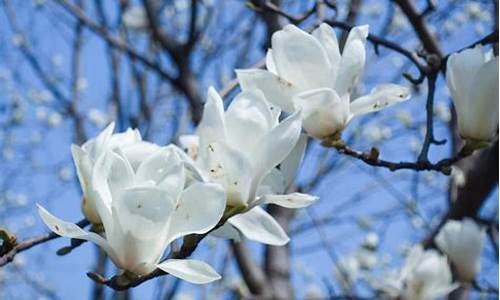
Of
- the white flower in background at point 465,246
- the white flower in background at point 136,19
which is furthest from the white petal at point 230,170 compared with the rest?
the white flower in background at point 136,19

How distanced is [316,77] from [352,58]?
0.03 m

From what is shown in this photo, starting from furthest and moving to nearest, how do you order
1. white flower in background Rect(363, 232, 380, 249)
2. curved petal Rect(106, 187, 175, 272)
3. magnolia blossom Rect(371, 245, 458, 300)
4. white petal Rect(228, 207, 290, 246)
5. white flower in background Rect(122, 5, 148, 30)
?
1. white flower in background Rect(122, 5, 148, 30)
2. white flower in background Rect(363, 232, 380, 249)
3. magnolia blossom Rect(371, 245, 458, 300)
4. white petal Rect(228, 207, 290, 246)
5. curved petal Rect(106, 187, 175, 272)

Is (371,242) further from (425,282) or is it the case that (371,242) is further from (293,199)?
(293,199)

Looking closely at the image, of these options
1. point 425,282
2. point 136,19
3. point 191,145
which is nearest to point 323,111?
point 191,145

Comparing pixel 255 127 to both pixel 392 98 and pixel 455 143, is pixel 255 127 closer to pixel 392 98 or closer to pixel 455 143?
pixel 392 98

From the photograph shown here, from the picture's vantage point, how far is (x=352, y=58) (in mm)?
764

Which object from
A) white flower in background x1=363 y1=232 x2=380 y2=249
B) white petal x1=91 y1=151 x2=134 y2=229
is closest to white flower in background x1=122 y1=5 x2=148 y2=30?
white flower in background x1=363 y1=232 x2=380 y2=249

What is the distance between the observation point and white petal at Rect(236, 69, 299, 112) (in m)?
0.76

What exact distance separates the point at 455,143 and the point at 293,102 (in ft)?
5.60

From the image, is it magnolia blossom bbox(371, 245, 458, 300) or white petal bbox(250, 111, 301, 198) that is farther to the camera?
magnolia blossom bbox(371, 245, 458, 300)

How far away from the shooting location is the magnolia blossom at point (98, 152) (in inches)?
28.6

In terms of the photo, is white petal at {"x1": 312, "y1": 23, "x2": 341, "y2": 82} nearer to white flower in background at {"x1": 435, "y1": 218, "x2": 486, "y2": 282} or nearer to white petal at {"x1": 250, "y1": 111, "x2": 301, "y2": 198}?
white petal at {"x1": 250, "y1": 111, "x2": 301, "y2": 198}

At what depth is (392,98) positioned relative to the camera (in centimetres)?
78

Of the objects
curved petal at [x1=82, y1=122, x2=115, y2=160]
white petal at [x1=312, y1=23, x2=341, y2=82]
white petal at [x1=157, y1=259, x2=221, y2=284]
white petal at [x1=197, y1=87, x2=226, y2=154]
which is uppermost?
white petal at [x1=312, y1=23, x2=341, y2=82]
